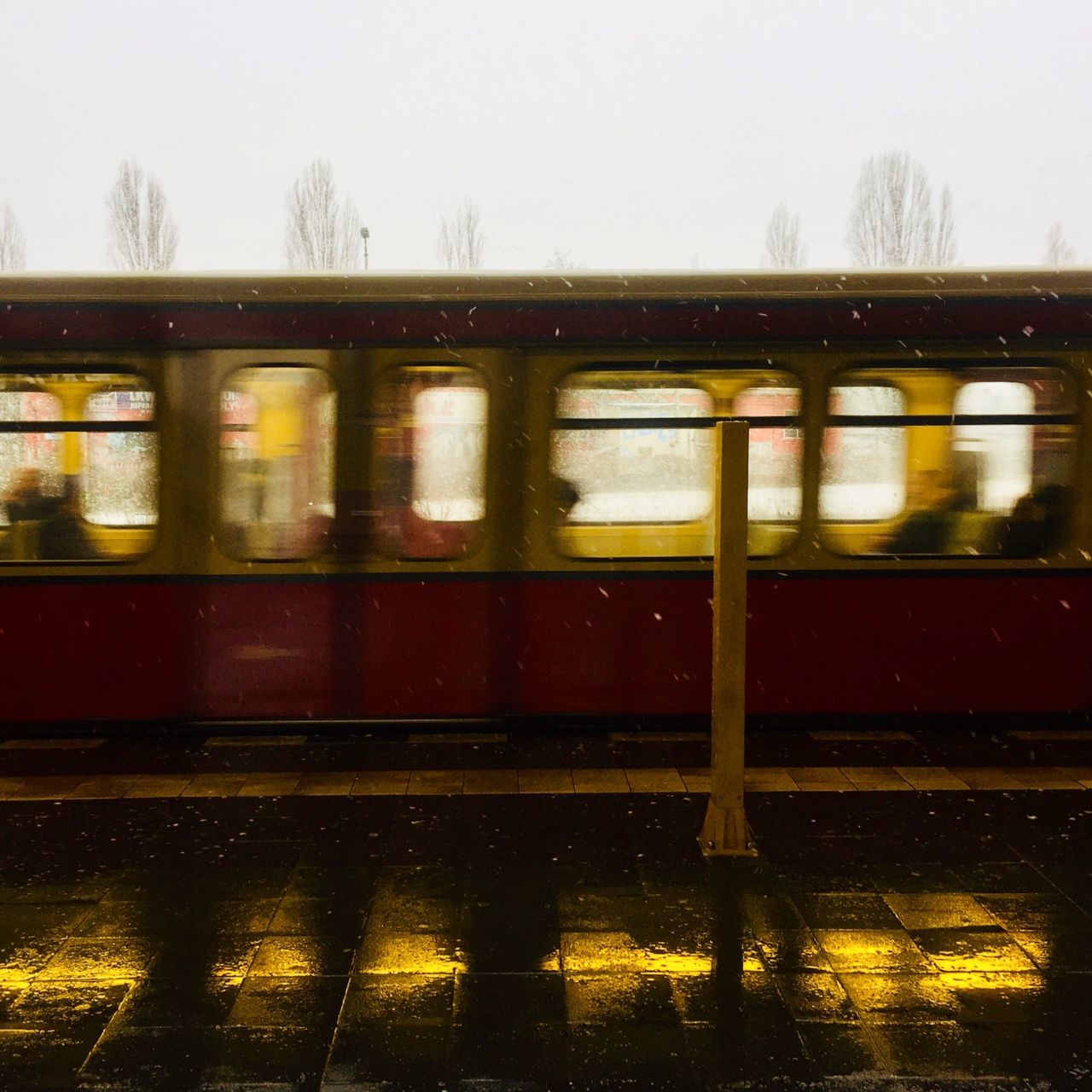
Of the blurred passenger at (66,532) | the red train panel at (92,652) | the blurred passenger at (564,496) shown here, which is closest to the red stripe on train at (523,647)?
the red train panel at (92,652)

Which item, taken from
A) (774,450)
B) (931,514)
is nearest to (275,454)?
(774,450)

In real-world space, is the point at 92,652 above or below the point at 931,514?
below

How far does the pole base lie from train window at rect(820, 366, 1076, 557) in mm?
2381

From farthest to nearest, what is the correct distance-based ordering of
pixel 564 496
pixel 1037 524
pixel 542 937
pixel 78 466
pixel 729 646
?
pixel 1037 524
pixel 564 496
pixel 78 466
pixel 729 646
pixel 542 937

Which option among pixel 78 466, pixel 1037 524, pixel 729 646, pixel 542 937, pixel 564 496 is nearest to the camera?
pixel 542 937

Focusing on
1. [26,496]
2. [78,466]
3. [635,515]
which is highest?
[78,466]

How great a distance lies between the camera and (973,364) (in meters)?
6.70

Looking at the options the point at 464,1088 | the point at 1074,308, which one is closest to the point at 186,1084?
the point at 464,1088

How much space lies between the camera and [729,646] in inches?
196

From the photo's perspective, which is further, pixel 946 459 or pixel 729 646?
pixel 946 459

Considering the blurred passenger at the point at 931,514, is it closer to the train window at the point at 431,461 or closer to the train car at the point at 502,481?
the train car at the point at 502,481

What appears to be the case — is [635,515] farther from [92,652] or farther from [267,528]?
[92,652]

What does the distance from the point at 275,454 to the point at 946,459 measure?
4.31m

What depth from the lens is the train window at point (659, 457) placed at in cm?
664
